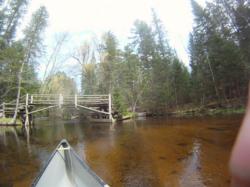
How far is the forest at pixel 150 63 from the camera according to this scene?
2453cm

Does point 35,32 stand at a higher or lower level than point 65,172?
higher

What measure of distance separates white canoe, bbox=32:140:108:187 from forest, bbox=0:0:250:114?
704 inches

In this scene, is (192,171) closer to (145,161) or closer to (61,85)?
(145,161)

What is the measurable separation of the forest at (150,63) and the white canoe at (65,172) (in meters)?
17.9

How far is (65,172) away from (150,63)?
29.5 meters

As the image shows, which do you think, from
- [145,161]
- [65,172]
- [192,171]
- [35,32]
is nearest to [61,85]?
[35,32]

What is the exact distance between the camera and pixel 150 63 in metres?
34.4

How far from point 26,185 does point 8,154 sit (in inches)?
188

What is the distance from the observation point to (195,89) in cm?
3131

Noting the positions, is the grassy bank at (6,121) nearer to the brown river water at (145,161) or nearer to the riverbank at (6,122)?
the riverbank at (6,122)

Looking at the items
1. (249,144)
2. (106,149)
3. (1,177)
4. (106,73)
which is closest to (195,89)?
(106,73)

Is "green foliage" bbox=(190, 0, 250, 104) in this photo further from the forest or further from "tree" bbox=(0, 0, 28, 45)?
"tree" bbox=(0, 0, 28, 45)

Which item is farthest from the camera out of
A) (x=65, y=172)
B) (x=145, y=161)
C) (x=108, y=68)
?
(x=108, y=68)

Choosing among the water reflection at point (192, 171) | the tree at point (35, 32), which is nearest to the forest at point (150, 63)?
the tree at point (35, 32)
